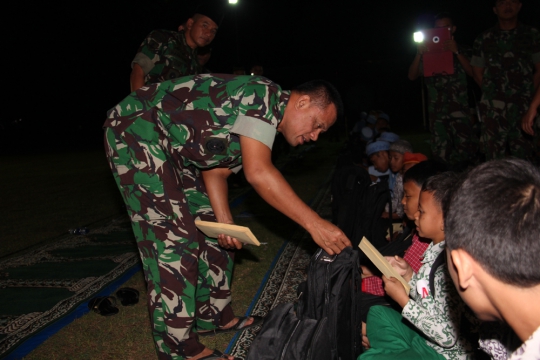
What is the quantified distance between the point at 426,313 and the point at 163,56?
2.52m

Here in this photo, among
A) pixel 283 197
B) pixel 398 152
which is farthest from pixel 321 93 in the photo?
pixel 398 152

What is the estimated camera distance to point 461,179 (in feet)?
3.67

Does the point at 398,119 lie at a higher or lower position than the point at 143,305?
lower

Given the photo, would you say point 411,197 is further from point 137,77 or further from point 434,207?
point 137,77

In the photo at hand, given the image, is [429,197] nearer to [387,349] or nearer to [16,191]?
[387,349]

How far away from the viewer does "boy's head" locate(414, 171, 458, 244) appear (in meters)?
2.23

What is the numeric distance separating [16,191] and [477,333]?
31.0ft

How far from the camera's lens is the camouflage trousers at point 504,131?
436 cm

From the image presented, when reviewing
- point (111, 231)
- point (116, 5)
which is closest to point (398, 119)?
point (116, 5)

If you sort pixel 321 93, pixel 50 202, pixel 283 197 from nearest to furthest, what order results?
pixel 283 197 → pixel 321 93 → pixel 50 202

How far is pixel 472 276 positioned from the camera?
1.06 m

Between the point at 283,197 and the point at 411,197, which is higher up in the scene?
the point at 283,197

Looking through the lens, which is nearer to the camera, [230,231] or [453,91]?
[230,231]

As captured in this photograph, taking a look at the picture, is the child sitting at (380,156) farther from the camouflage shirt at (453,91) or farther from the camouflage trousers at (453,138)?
the camouflage shirt at (453,91)
